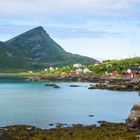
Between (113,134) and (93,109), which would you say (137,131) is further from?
(93,109)

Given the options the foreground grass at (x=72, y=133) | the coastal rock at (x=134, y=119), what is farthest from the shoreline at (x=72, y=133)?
the coastal rock at (x=134, y=119)

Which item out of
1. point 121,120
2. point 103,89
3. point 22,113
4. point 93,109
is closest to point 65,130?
point 121,120

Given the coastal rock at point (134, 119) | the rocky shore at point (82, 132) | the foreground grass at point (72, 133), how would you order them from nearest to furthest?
1. the foreground grass at point (72, 133)
2. the rocky shore at point (82, 132)
3. the coastal rock at point (134, 119)

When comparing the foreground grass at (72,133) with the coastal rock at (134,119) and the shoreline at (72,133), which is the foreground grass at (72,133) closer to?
the shoreline at (72,133)

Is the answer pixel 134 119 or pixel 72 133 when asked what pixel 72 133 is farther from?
pixel 134 119

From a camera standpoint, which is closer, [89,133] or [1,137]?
[1,137]

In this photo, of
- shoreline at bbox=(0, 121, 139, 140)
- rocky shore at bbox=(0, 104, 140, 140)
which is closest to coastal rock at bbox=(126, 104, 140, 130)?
rocky shore at bbox=(0, 104, 140, 140)

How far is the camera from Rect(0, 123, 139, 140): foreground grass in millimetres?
67500

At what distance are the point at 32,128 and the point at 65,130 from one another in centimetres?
636

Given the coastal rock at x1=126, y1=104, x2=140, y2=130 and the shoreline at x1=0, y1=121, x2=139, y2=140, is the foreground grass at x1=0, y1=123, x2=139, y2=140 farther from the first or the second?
the coastal rock at x1=126, y1=104, x2=140, y2=130

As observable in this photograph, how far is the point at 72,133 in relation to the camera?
7200 centimetres

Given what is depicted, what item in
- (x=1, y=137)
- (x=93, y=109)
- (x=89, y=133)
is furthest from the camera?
(x=93, y=109)

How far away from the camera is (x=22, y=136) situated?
2714 inches

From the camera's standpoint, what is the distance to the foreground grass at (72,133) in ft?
221
